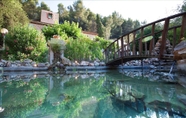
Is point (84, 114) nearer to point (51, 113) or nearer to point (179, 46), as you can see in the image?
point (51, 113)

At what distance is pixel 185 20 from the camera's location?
313 cm

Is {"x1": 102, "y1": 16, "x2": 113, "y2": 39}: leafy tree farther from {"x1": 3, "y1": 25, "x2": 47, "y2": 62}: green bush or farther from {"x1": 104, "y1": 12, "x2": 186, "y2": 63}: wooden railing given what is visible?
{"x1": 3, "y1": 25, "x2": 47, "y2": 62}: green bush

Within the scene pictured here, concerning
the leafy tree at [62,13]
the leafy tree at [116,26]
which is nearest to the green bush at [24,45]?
the leafy tree at [62,13]

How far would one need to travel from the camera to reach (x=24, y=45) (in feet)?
23.9

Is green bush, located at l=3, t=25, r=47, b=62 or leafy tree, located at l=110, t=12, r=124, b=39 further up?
leafy tree, located at l=110, t=12, r=124, b=39

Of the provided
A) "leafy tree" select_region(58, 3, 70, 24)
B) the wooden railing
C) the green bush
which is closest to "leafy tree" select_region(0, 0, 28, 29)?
→ the green bush

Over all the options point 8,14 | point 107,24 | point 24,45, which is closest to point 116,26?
point 107,24

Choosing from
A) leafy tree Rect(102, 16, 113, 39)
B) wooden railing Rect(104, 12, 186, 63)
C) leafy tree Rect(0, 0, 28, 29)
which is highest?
leafy tree Rect(102, 16, 113, 39)

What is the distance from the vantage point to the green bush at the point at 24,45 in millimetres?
7268

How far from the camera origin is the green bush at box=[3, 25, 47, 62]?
727cm

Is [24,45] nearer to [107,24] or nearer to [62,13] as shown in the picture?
[62,13]

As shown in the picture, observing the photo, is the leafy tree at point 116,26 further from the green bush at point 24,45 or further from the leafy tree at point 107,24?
the green bush at point 24,45

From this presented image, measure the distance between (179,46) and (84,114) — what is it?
3.02 meters

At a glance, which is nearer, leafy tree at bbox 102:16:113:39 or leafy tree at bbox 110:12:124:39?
leafy tree at bbox 102:16:113:39
